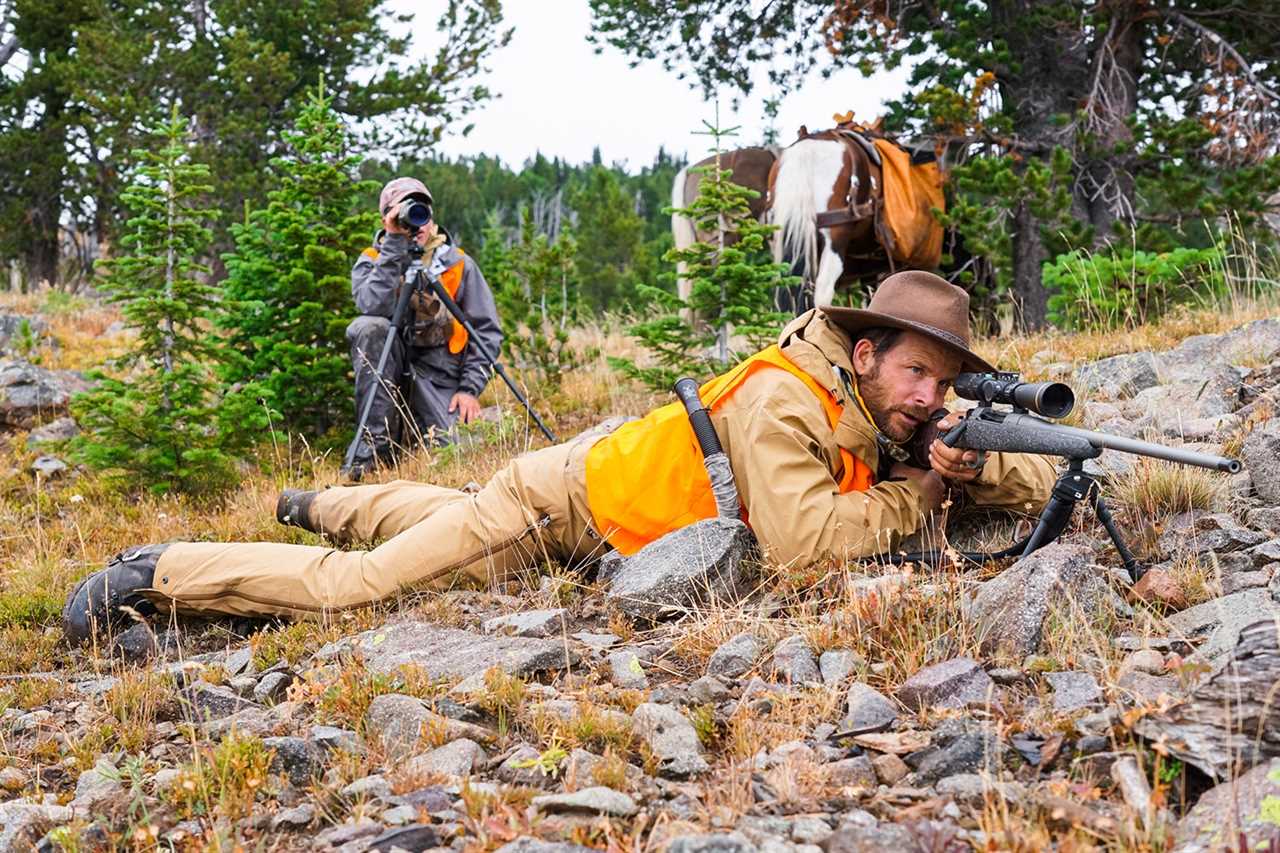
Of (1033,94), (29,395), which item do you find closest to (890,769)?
(1033,94)

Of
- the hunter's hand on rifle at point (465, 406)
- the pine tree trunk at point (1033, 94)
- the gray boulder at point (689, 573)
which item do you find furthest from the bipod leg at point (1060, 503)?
the pine tree trunk at point (1033, 94)

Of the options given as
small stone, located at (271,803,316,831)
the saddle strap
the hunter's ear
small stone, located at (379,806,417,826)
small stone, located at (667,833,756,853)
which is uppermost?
the saddle strap

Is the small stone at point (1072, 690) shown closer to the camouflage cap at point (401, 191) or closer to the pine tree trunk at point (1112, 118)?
the camouflage cap at point (401, 191)

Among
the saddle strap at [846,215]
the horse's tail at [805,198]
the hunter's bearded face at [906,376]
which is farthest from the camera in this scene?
the horse's tail at [805,198]

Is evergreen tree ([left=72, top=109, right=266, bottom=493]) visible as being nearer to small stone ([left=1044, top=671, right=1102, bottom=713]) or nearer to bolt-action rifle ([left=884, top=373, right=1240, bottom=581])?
bolt-action rifle ([left=884, top=373, right=1240, bottom=581])

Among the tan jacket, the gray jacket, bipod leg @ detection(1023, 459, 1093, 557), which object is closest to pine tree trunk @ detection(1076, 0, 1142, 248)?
the gray jacket

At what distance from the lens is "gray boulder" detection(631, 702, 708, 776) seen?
3041 millimetres

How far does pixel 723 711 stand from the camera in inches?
136

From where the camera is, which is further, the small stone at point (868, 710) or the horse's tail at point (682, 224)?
the horse's tail at point (682, 224)

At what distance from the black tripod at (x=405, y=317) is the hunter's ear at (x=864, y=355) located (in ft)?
11.0

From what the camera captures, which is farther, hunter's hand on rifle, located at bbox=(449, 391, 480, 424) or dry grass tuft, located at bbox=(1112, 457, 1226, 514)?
hunter's hand on rifle, located at bbox=(449, 391, 480, 424)

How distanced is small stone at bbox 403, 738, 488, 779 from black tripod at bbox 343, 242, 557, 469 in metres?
4.37

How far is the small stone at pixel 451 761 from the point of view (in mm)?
3096

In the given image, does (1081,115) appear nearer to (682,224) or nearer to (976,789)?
(682,224)
